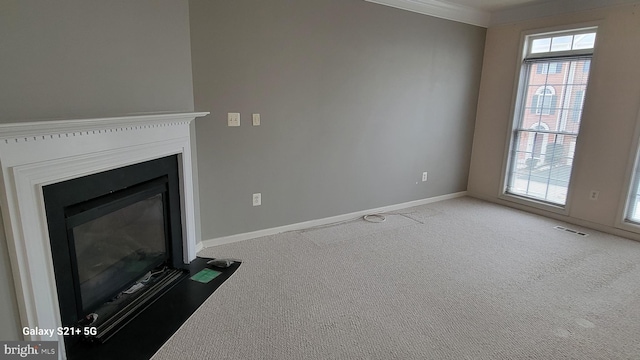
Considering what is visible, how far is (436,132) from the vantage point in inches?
174

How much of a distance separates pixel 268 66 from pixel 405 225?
222 cm

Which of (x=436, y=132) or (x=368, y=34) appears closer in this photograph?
(x=368, y=34)

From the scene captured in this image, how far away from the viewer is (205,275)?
8.36 ft

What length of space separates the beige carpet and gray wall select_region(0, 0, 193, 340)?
1159 millimetres

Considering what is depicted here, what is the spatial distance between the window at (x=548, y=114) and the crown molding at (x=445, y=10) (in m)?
0.65

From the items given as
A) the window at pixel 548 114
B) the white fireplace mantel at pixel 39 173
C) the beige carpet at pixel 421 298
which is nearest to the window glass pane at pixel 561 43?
the window at pixel 548 114

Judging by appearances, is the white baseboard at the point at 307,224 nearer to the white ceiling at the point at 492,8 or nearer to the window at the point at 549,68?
the window at the point at 549,68

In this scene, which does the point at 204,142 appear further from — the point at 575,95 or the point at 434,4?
the point at 575,95


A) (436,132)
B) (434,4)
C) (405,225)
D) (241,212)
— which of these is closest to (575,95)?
(436,132)

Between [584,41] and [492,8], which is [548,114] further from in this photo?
[492,8]

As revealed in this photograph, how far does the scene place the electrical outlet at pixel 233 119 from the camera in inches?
114

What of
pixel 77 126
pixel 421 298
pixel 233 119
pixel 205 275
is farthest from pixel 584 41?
pixel 77 126

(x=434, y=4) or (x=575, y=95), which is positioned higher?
(x=434, y=4)

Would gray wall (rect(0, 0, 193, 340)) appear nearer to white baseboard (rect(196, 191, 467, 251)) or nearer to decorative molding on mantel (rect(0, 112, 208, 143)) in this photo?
decorative molding on mantel (rect(0, 112, 208, 143))
